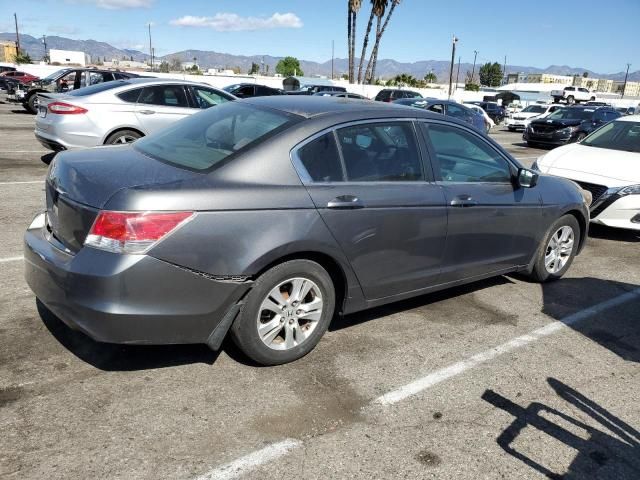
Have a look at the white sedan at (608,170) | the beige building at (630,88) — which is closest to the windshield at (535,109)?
the white sedan at (608,170)

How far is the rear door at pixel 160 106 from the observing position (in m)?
9.29

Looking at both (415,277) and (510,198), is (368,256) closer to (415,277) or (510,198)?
(415,277)

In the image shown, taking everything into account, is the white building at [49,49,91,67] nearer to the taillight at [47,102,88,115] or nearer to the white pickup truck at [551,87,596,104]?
the white pickup truck at [551,87,596,104]

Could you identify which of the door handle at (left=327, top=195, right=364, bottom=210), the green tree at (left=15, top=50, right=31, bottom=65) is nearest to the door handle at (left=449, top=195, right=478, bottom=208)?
the door handle at (left=327, top=195, right=364, bottom=210)

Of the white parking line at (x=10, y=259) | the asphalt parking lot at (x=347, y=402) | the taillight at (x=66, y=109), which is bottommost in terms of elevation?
the asphalt parking lot at (x=347, y=402)

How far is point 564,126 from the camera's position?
62.1ft

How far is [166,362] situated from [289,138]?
1.60 metres

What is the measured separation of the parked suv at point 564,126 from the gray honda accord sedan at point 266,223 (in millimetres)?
15721

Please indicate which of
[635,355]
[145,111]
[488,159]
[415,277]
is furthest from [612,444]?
[145,111]

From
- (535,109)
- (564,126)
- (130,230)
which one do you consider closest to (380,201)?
(130,230)

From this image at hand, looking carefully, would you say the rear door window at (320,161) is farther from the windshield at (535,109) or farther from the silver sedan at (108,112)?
the windshield at (535,109)

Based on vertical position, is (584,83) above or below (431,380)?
above

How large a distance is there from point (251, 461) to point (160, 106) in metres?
8.08

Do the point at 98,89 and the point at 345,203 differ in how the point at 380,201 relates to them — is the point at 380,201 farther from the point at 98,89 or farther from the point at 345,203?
the point at 98,89
